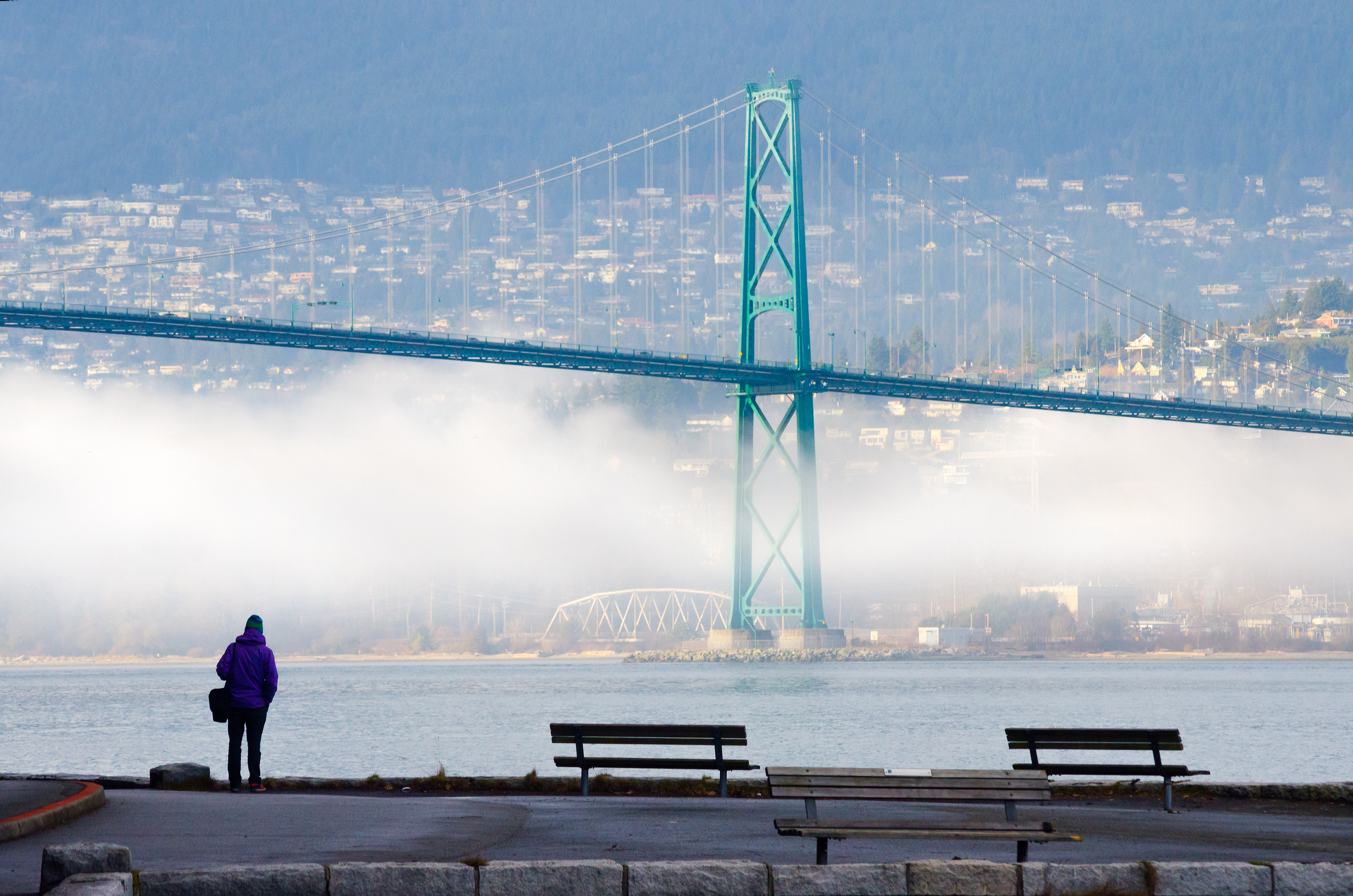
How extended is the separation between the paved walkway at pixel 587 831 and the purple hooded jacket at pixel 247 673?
592 mm

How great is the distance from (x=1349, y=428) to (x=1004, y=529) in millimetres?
78157

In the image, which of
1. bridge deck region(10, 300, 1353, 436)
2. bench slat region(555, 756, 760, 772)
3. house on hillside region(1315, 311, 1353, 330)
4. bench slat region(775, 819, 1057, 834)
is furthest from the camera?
house on hillside region(1315, 311, 1353, 330)

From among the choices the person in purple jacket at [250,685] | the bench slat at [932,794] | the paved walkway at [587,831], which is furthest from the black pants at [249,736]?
the bench slat at [932,794]

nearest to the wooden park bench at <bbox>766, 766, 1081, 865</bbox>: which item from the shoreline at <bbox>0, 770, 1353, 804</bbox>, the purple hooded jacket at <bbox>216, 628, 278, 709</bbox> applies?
the shoreline at <bbox>0, 770, 1353, 804</bbox>

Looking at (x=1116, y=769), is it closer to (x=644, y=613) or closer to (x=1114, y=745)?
(x=1114, y=745)

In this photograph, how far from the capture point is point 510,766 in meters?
24.7

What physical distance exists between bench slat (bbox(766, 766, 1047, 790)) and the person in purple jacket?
438 centimetres

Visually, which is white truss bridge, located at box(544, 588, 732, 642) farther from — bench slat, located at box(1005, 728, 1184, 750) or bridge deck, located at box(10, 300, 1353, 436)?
bench slat, located at box(1005, 728, 1184, 750)

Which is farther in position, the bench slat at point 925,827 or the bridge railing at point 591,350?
the bridge railing at point 591,350

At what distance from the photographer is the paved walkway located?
8.32 meters

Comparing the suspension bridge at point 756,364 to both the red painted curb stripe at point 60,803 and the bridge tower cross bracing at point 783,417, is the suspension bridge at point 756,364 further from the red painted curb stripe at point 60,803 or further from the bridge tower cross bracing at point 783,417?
the red painted curb stripe at point 60,803

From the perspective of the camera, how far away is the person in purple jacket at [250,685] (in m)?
11.6

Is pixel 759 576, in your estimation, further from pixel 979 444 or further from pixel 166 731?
pixel 979 444

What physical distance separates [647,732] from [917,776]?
11.5 ft
